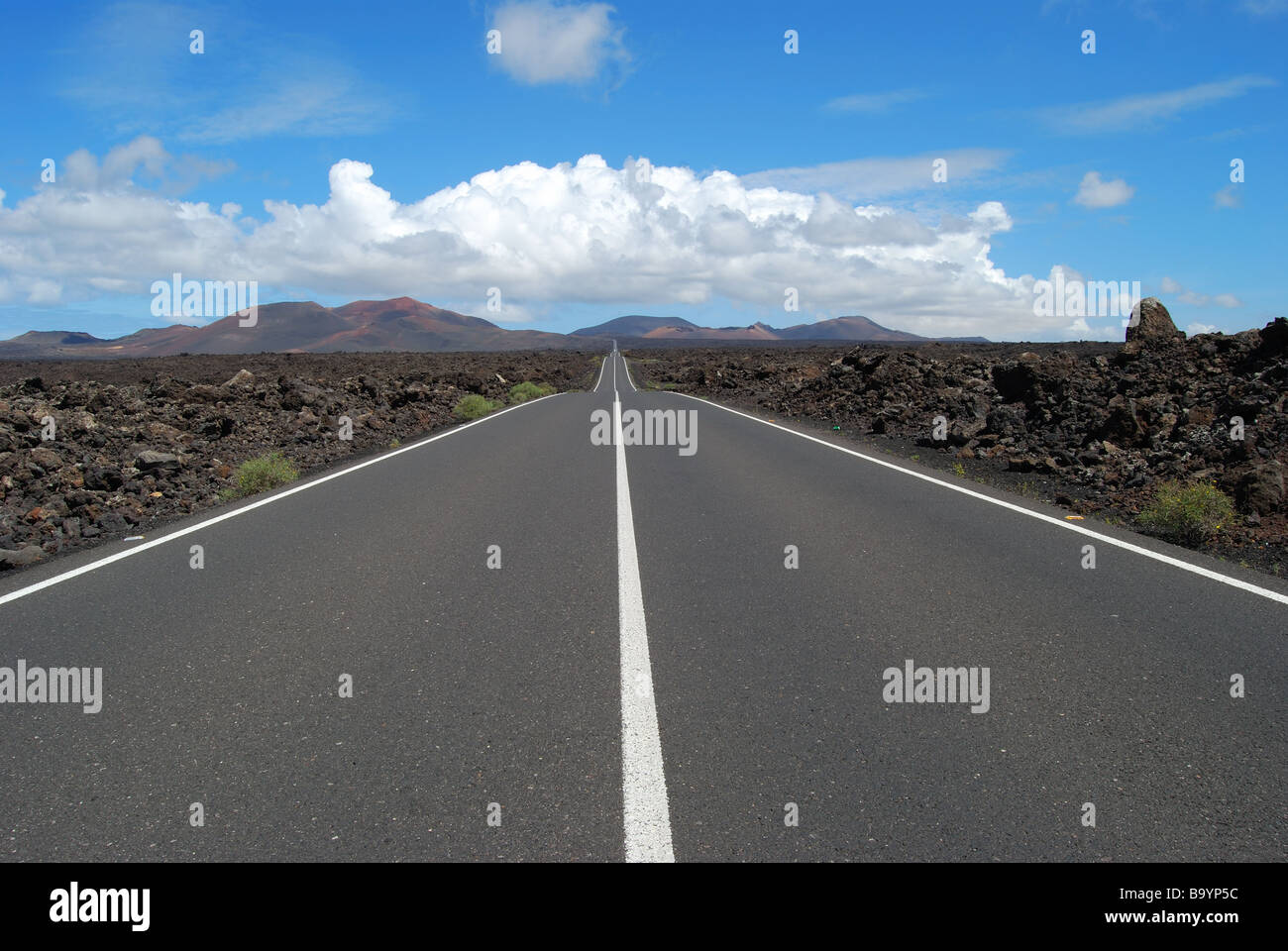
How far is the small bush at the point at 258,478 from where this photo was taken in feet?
40.1

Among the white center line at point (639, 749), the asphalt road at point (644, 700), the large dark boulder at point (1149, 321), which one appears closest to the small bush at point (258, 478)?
the asphalt road at point (644, 700)

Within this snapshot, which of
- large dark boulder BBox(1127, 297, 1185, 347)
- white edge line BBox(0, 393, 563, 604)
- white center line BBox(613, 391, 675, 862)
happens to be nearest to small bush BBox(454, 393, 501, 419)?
white edge line BBox(0, 393, 563, 604)

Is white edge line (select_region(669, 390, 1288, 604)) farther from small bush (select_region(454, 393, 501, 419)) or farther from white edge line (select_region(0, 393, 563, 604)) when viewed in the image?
small bush (select_region(454, 393, 501, 419))

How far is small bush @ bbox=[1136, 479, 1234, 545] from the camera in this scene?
8.64 meters

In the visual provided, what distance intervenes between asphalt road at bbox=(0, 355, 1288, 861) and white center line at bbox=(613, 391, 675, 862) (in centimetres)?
2

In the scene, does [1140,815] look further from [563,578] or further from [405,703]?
[563,578]

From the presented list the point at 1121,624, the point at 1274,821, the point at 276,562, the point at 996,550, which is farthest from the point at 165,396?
the point at 1274,821

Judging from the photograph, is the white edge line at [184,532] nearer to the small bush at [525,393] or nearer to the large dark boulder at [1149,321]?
the large dark boulder at [1149,321]

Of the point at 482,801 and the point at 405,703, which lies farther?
the point at 405,703

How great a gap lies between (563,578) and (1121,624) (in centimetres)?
391

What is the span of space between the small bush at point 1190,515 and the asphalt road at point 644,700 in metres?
0.91

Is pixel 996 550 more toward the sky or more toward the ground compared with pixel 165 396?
more toward the ground
